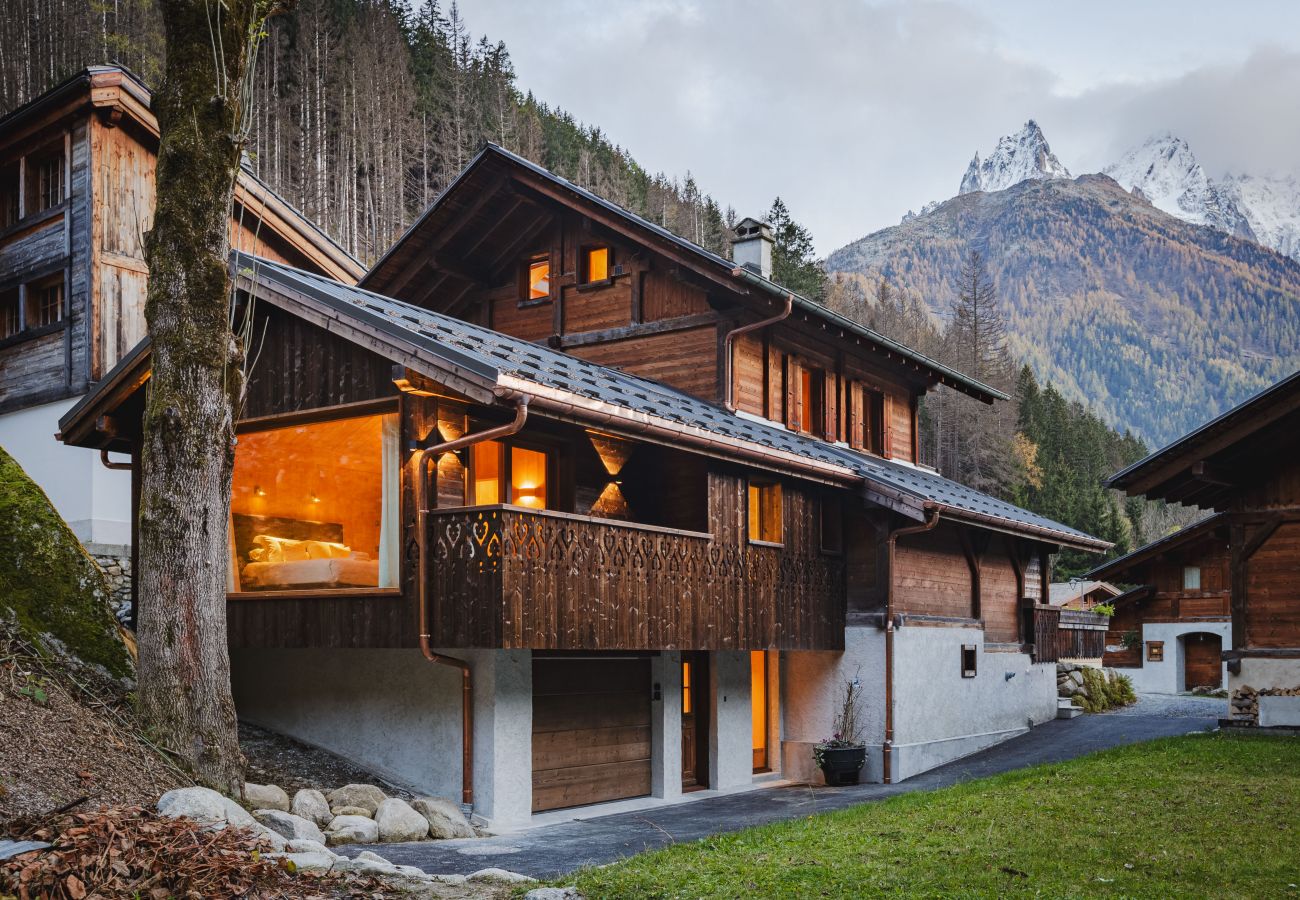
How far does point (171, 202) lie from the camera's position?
33.6ft

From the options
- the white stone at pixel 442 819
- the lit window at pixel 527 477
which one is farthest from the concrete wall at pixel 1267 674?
the white stone at pixel 442 819

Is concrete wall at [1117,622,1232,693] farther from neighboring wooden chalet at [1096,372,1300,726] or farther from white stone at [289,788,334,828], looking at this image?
white stone at [289,788,334,828]

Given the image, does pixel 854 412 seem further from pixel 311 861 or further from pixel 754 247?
pixel 311 861

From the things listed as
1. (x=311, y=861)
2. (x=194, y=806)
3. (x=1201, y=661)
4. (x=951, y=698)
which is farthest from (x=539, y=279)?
(x=1201, y=661)

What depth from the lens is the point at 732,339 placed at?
18.9m

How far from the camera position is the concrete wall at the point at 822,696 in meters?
18.3

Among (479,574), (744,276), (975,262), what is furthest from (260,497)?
(975,262)

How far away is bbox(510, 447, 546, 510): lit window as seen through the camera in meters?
14.9

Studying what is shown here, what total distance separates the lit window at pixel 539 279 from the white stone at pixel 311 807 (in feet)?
34.9

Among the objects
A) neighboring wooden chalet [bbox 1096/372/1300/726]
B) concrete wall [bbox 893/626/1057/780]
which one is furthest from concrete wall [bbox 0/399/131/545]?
neighboring wooden chalet [bbox 1096/372/1300/726]

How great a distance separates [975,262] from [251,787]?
203 ft

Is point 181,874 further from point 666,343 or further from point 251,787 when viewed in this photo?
point 666,343

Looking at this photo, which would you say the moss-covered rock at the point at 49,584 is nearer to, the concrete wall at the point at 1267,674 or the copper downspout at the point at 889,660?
the copper downspout at the point at 889,660

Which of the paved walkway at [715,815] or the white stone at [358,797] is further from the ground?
the white stone at [358,797]
